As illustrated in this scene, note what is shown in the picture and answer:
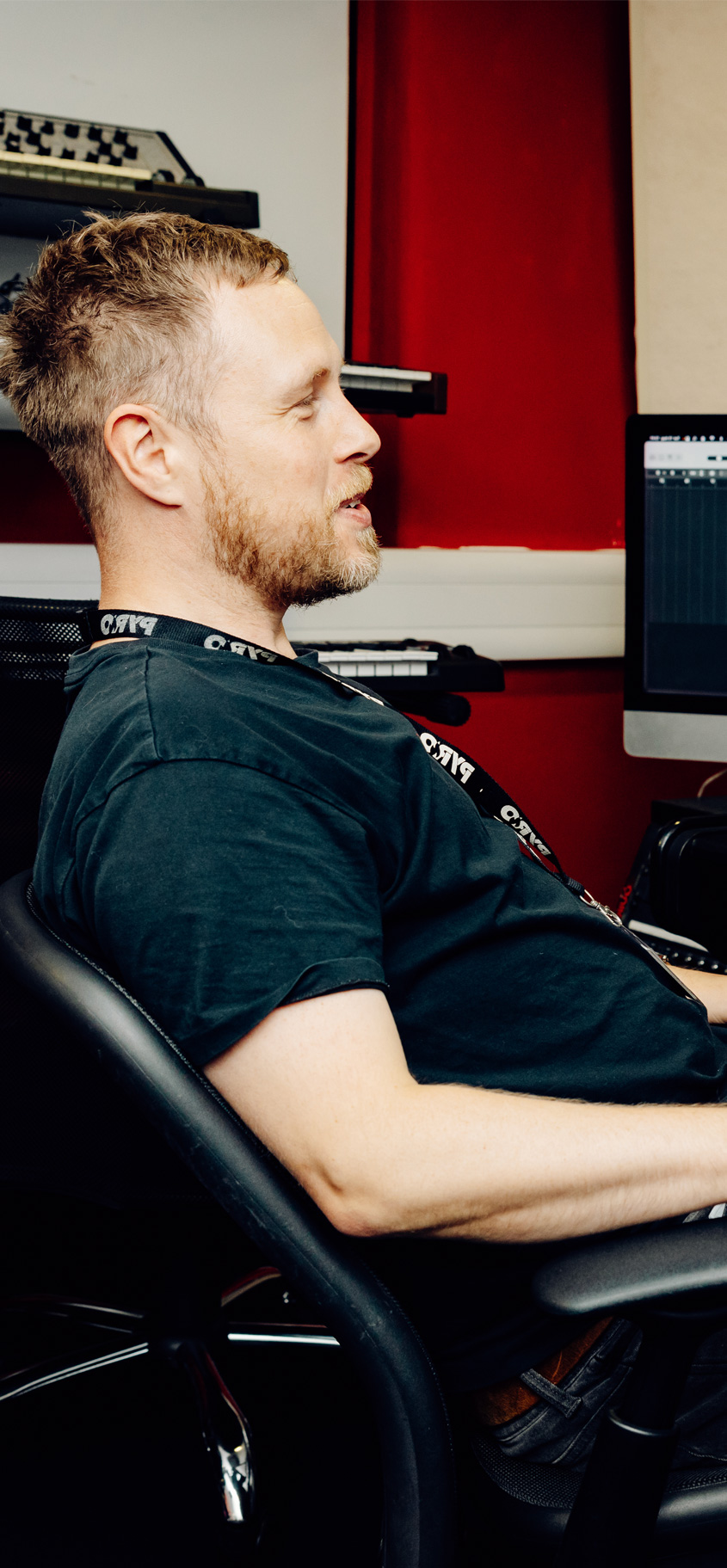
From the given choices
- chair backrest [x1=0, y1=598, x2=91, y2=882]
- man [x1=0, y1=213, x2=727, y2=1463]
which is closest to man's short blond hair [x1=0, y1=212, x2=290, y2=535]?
man [x1=0, y1=213, x2=727, y2=1463]

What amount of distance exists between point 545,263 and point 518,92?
0.99ft

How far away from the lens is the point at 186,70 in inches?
70.0

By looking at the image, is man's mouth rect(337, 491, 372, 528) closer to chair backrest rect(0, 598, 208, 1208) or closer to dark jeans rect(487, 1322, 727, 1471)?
chair backrest rect(0, 598, 208, 1208)

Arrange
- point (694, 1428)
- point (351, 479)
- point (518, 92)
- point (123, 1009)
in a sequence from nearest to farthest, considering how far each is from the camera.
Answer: point (123, 1009), point (694, 1428), point (351, 479), point (518, 92)

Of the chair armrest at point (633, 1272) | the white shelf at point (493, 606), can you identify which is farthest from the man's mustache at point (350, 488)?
the white shelf at point (493, 606)

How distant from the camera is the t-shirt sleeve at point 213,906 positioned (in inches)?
23.1

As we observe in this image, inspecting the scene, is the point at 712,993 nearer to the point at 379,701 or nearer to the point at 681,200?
the point at 379,701

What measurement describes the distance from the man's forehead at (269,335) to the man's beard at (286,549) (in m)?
0.09

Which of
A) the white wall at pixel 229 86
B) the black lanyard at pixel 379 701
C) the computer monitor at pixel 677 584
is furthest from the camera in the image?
the white wall at pixel 229 86

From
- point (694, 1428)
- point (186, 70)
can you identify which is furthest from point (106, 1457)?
point (186, 70)

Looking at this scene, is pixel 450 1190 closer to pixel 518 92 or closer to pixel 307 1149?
pixel 307 1149

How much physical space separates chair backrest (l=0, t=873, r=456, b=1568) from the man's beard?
421mm

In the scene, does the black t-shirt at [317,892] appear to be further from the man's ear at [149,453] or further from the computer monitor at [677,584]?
the computer monitor at [677,584]

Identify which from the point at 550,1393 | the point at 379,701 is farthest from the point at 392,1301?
the point at 379,701
